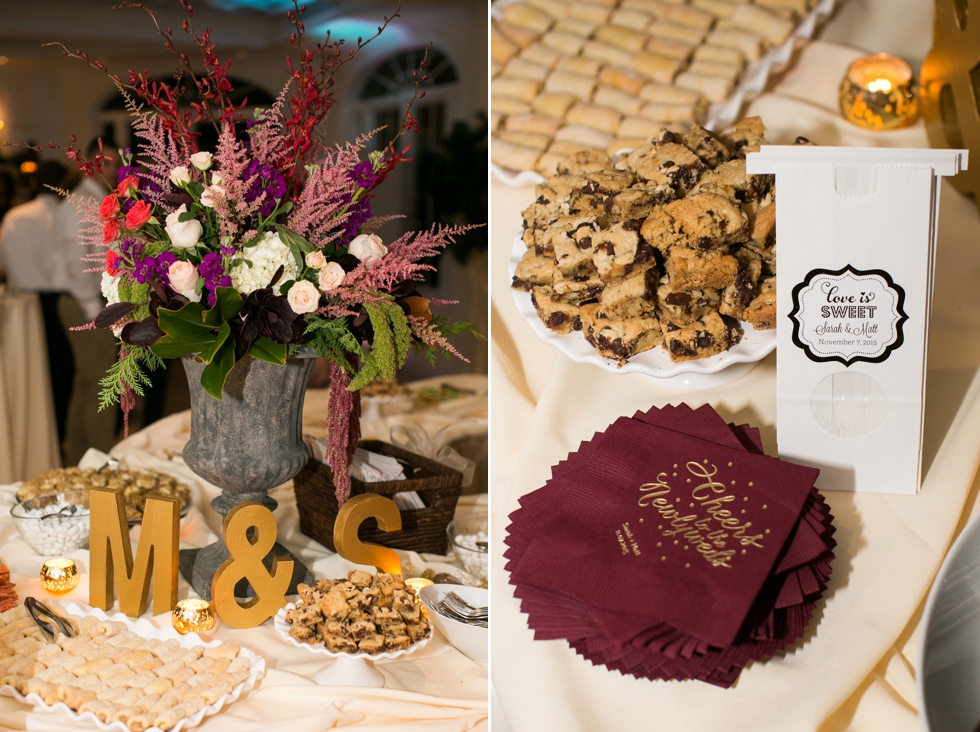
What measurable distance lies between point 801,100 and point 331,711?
1136 millimetres

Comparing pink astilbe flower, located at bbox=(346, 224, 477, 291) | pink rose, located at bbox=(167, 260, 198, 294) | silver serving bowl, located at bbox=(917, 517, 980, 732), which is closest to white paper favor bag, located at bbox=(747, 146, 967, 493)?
silver serving bowl, located at bbox=(917, 517, 980, 732)

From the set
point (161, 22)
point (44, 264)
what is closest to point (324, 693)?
point (44, 264)

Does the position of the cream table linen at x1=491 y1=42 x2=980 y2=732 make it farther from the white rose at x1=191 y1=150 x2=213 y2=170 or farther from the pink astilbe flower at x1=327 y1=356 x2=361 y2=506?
the white rose at x1=191 y1=150 x2=213 y2=170

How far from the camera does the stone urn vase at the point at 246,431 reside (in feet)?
3.31

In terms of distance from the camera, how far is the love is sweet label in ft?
2.31

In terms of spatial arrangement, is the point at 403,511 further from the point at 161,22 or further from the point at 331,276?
the point at 161,22

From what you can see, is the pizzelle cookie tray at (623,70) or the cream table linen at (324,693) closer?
the cream table linen at (324,693)

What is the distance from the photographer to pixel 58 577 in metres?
1.03

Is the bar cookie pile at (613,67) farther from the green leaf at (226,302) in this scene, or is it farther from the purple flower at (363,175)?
the green leaf at (226,302)

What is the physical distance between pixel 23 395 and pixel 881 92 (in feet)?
9.59

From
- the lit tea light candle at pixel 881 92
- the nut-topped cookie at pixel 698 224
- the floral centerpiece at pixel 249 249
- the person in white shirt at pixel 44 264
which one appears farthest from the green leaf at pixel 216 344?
the person in white shirt at pixel 44 264

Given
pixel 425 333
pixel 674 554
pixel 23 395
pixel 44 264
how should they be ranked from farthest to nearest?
1. pixel 44 264
2. pixel 23 395
3. pixel 425 333
4. pixel 674 554

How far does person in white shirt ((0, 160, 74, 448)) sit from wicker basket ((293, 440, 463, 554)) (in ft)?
8.59

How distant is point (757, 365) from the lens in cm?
92
